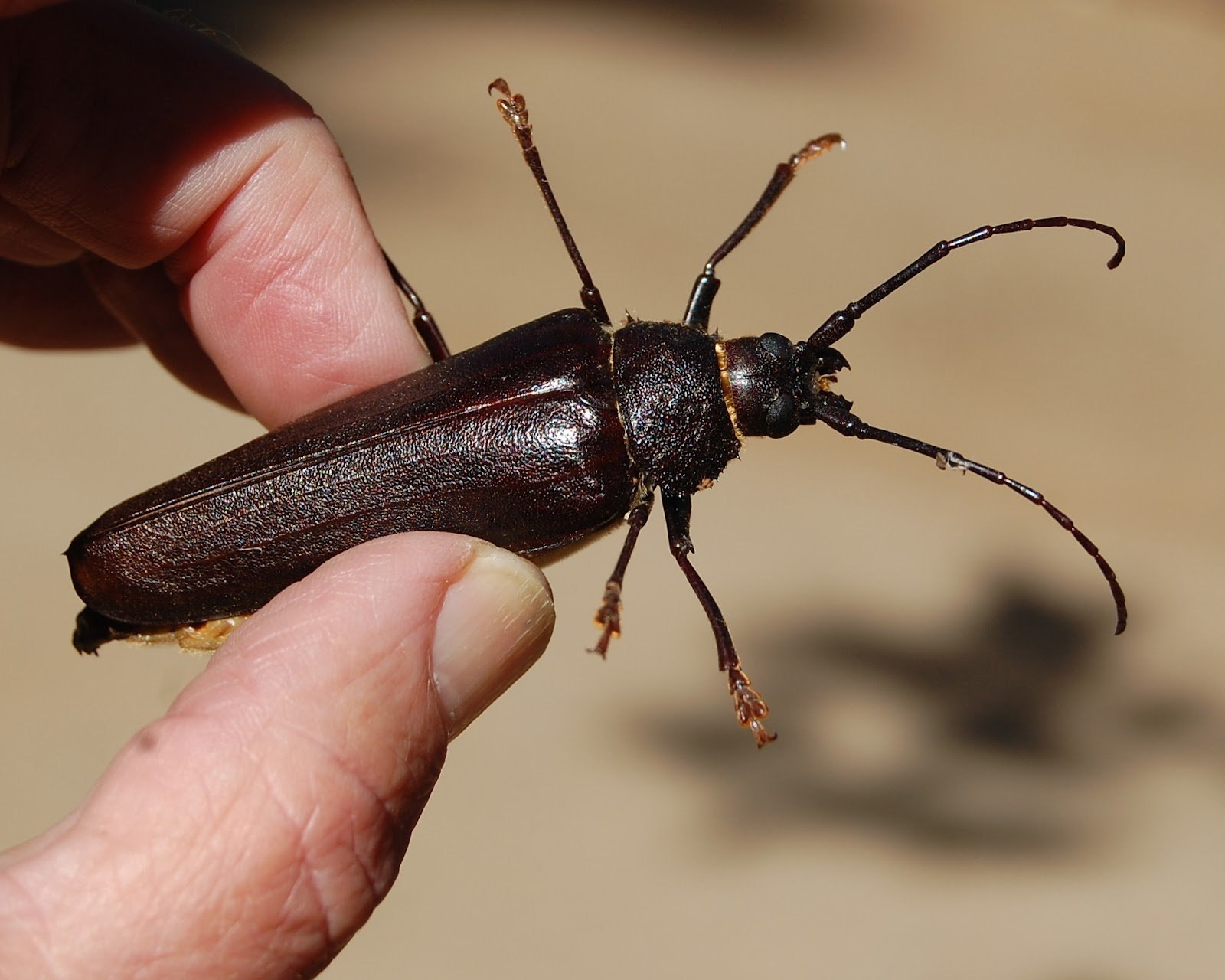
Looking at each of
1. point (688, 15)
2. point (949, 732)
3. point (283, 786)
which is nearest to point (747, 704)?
point (283, 786)

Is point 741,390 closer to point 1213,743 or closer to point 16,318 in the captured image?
point 16,318

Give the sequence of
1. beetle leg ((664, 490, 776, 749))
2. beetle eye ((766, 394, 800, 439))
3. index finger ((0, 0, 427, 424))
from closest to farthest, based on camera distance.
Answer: beetle leg ((664, 490, 776, 749)) → beetle eye ((766, 394, 800, 439)) → index finger ((0, 0, 427, 424))

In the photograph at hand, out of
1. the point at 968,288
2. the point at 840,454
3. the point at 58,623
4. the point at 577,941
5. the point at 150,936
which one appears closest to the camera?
the point at 150,936

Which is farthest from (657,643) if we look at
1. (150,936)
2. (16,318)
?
(150,936)

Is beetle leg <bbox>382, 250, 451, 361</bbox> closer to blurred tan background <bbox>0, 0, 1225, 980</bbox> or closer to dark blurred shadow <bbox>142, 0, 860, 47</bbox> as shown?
blurred tan background <bbox>0, 0, 1225, 980</bbox>

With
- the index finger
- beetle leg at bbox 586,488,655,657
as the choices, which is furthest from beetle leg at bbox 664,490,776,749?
the index finger

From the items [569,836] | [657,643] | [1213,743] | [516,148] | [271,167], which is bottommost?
[1213,743]
